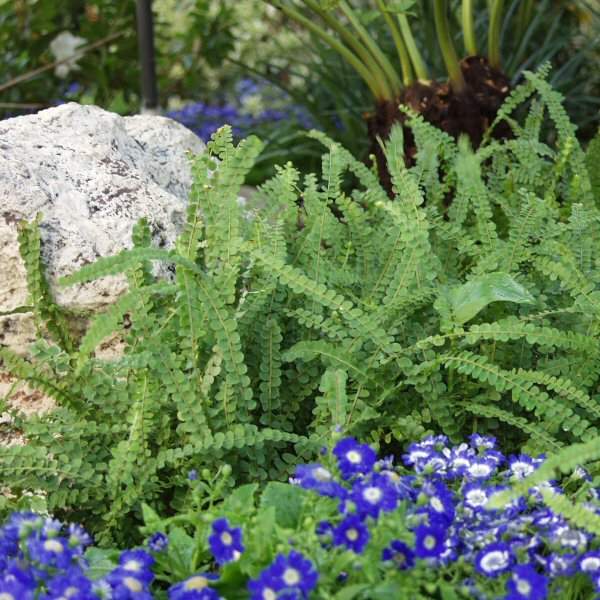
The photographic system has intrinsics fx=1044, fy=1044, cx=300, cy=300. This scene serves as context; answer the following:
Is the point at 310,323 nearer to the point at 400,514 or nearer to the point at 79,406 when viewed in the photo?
the point at 79,406

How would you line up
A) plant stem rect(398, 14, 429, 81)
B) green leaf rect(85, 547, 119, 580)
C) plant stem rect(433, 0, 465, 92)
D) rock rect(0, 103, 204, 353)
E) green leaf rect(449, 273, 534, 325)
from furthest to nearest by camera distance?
plant stem rect(398, 14, 429, 81) → plant stem rect(433, 0, 465, 92) → rock rect(0, 103, 204, 353) → green leaf rect(449, 273, 534, 325) → green leaf rect(85, 547, 119, 580)

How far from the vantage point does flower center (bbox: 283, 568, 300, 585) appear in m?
1.13

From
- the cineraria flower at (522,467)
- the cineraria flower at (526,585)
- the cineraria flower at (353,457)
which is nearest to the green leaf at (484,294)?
the cineraria flower at (522,467)

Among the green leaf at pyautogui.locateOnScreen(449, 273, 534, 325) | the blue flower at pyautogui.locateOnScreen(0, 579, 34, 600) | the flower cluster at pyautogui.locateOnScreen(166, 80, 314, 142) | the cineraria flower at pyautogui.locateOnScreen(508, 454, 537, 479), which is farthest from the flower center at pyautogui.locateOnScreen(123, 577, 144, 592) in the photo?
the flower cluster at pyautogui.locateOnScreen(166, 80, 314, 142)

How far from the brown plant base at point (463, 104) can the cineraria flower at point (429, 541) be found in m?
1.65

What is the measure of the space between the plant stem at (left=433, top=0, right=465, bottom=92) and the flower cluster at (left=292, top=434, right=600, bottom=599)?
5.33ft

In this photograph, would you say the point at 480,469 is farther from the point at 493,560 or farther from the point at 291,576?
the point at 291,576

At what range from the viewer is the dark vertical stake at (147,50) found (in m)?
3.38

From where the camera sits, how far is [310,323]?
167 centimetres

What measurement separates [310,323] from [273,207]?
0.39 metres

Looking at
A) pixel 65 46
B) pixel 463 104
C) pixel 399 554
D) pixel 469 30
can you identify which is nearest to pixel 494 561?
pixel 399 554

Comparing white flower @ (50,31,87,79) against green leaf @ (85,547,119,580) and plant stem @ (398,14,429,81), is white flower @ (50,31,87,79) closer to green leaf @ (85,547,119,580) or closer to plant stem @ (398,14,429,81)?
plant stem @ (398,14,429,81)

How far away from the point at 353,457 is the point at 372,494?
0.26ft

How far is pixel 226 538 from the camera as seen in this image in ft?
4.07
